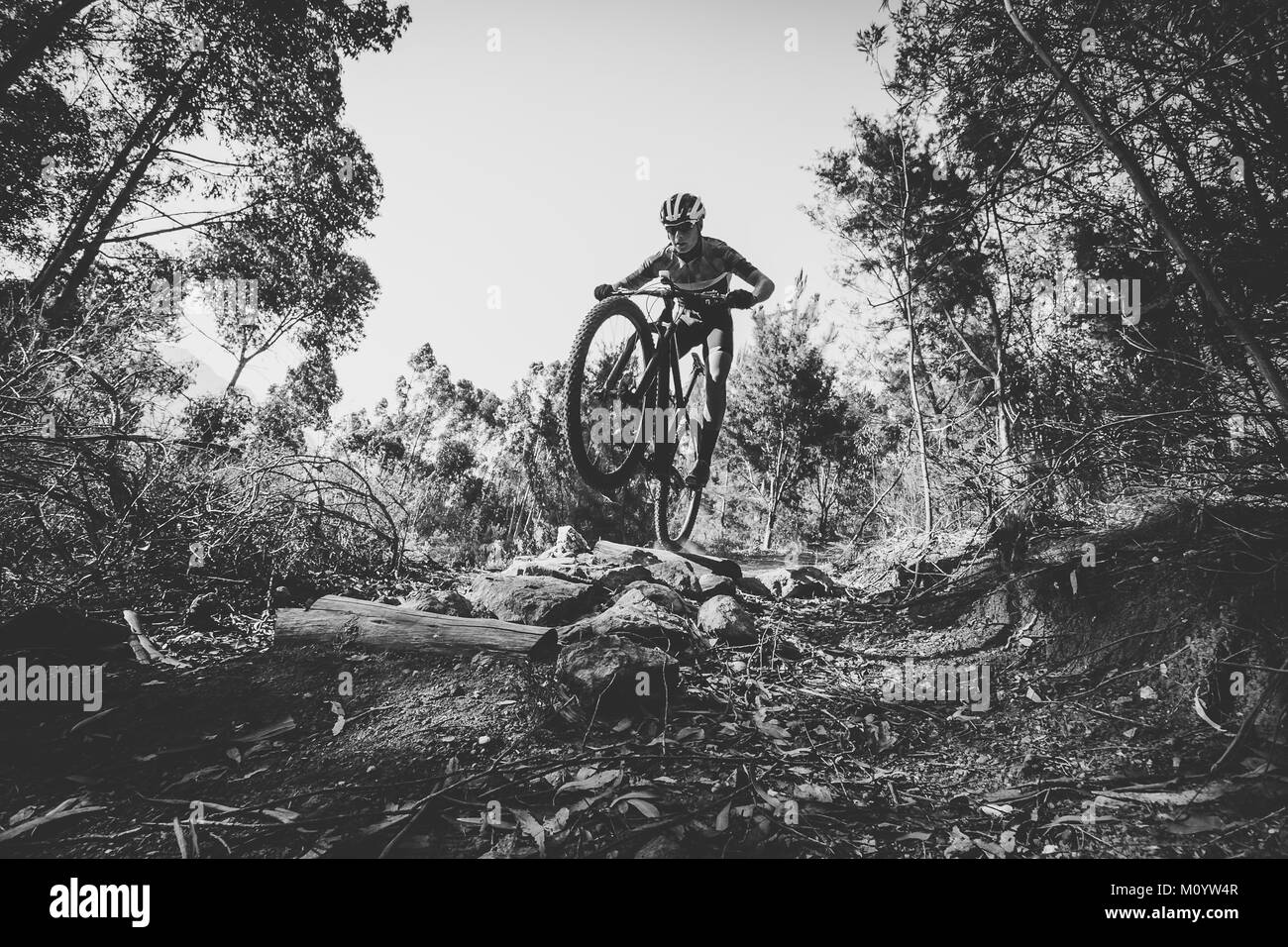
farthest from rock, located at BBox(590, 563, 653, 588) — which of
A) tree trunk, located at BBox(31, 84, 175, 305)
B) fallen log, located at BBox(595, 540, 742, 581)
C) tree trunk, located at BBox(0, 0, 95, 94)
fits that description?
tree trunk, located at BBox(31, 84, 175, 305)

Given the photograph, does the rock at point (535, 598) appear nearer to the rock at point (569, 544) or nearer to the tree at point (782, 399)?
the rock at point (569, 544)

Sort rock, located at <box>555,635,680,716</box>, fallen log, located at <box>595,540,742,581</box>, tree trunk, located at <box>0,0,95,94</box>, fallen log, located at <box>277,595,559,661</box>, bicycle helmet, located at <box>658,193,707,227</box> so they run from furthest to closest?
fallen log, located at <box>595,540,742,581</box> → tree trunk, located at <box>0,0,95,94</box> → bicycle helmet, located at <box>658,193,707,227</box> → fallen log, located at <box>277,595,559,661</box> → rock, located at <box>555,635,680,716</box>

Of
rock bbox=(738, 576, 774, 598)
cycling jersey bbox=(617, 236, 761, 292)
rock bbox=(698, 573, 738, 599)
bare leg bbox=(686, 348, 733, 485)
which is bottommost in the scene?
rock bbox=(738, 576, 774, 598)

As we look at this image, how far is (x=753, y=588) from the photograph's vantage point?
16.9 ft

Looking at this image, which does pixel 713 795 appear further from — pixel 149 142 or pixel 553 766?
pixel 149 142

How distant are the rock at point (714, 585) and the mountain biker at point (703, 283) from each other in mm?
1018

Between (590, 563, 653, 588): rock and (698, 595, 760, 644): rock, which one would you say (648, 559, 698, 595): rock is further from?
(698, 595, 760, 644): rock

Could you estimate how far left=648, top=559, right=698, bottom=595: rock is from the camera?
4.74m

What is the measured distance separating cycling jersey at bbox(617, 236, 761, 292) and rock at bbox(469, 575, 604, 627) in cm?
256

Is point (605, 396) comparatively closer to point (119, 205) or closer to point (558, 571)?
point (558, 571)

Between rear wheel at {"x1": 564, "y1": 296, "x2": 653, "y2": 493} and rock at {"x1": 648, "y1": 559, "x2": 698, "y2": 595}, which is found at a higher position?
rear wheel at {"x1": 564, "y1": 296, "x2": 653, "y2": 493}

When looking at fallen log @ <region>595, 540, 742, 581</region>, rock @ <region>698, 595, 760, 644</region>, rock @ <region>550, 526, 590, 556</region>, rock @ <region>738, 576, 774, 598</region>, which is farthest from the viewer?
rock @ <region>550, 526, 590, 556</region>

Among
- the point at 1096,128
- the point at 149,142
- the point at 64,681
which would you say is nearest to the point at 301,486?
the point at 64,681

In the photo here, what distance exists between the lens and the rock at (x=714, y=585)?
4.54 meters
